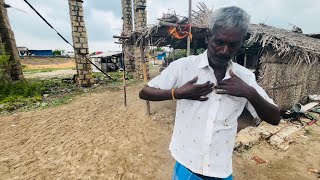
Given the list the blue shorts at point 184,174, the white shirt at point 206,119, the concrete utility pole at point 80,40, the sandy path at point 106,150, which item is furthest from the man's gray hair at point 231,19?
Answer: the concrete utility pole at point 80,40

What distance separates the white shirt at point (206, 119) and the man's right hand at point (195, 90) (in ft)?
0.18

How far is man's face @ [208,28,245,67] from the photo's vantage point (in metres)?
1.25

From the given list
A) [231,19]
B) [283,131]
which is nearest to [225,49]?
[231,19]

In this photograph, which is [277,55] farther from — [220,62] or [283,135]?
[220,62]

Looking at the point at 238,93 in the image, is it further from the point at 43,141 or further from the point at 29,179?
the point at 43,141

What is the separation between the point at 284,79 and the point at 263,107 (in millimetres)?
6474

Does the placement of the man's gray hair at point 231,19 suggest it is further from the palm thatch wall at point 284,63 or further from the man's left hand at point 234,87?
the palm thatch wall at point 284,63

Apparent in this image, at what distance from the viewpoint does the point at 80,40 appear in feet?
40.8

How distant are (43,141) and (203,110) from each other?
5.79 meters

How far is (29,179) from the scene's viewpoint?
13.3 feet

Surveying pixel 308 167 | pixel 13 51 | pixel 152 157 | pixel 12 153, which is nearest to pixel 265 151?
pixel 308 167

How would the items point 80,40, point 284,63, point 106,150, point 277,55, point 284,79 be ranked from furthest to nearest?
point 80,40 → point 284,79 → point 284,63 → point 277,55 → point 106,150

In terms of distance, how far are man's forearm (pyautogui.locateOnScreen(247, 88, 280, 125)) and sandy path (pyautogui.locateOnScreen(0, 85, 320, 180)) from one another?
313cm

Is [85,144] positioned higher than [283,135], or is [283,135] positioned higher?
[283,135]
